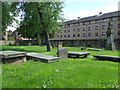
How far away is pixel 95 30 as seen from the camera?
4212 centimetres

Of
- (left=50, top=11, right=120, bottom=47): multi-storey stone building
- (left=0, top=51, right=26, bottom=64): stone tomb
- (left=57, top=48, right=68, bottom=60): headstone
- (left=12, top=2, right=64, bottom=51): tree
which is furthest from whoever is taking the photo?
(left=50, top=11, right=120, bottom=47): multi-storey stone building

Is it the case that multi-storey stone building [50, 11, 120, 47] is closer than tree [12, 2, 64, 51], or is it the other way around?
tree [12, 2, 64, 51]

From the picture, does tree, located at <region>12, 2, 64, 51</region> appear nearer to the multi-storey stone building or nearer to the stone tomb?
the stone tomb

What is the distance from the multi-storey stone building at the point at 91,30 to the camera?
37.6m

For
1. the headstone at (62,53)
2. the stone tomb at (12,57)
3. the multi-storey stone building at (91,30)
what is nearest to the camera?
the stone tomb at (12,57)

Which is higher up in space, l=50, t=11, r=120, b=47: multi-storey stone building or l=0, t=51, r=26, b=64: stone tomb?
l=50, t=11, r=120, b=47: multi-storey stone building

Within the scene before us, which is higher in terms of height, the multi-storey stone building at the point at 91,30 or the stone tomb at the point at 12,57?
the multi-storey stone building at the point at 91,30

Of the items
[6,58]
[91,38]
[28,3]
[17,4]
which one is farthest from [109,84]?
[91,38]

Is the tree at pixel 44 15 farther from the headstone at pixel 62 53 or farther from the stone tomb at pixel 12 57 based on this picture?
the stone tomb at pixel 12 57

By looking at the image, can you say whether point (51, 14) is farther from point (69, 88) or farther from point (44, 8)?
point (69, 88)

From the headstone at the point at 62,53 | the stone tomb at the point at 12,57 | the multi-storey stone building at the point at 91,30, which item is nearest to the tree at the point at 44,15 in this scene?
the headstone at the point at 62,53

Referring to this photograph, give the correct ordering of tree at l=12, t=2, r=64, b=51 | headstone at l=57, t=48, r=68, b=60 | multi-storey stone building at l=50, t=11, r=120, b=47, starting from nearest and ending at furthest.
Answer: headstone at l=57, t=48, r=68, b=60, tree at l=12, t=2, r=64, b=51, multi-storey stone building at l=50, t=11, r=120, b=47

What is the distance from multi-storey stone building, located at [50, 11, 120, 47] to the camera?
37.6m

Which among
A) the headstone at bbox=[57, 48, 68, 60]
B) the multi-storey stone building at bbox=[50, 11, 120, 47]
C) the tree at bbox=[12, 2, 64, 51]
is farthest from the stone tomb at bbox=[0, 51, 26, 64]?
the multi-storey stone building at bbox=[50, 11, 120, 47]
